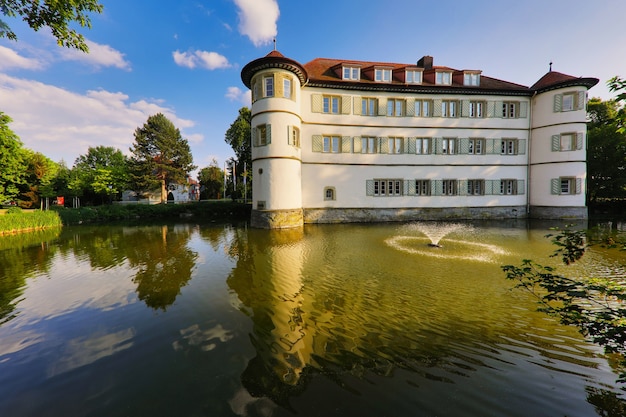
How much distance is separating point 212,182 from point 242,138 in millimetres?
20845

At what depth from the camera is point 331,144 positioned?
23281mm

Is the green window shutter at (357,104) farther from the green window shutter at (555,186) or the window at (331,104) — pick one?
the green window shutter at (555,186)

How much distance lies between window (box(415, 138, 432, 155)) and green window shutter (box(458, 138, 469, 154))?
3.06 metres

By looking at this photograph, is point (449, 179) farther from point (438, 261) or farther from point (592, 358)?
point (592, 358)

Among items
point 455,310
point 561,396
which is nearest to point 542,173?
point 455,310

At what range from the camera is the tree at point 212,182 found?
55.4 m

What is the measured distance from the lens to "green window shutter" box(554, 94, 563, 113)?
2356 centimetres

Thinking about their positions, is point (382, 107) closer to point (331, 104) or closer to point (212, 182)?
point (331, 104)

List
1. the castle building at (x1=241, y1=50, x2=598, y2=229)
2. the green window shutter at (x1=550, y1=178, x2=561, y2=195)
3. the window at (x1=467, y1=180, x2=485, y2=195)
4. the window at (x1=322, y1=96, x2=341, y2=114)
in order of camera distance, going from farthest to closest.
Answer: the window at (x1=467, y1=180, x2=485, y2=195)
the green window shutter at (x1=550, y1=178, x2=561, y2=195)
the castle building at (x1=241, y1=50, x2=598, y2=229)
the window at (x1=322, y1=96, x2=341, y2=114)

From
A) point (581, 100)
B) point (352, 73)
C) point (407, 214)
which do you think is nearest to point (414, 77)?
point (352, 73)

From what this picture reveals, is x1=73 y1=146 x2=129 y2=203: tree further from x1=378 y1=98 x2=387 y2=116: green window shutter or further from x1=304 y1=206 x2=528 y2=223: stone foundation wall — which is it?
x1=378 y1=98 x2=387 y2=116: green window shutter

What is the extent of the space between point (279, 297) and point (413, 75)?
25.4 meters

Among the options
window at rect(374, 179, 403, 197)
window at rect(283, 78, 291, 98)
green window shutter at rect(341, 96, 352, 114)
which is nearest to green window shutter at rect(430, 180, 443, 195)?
window at rect(374, 179, 403, 197)

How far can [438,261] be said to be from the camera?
1001cm
